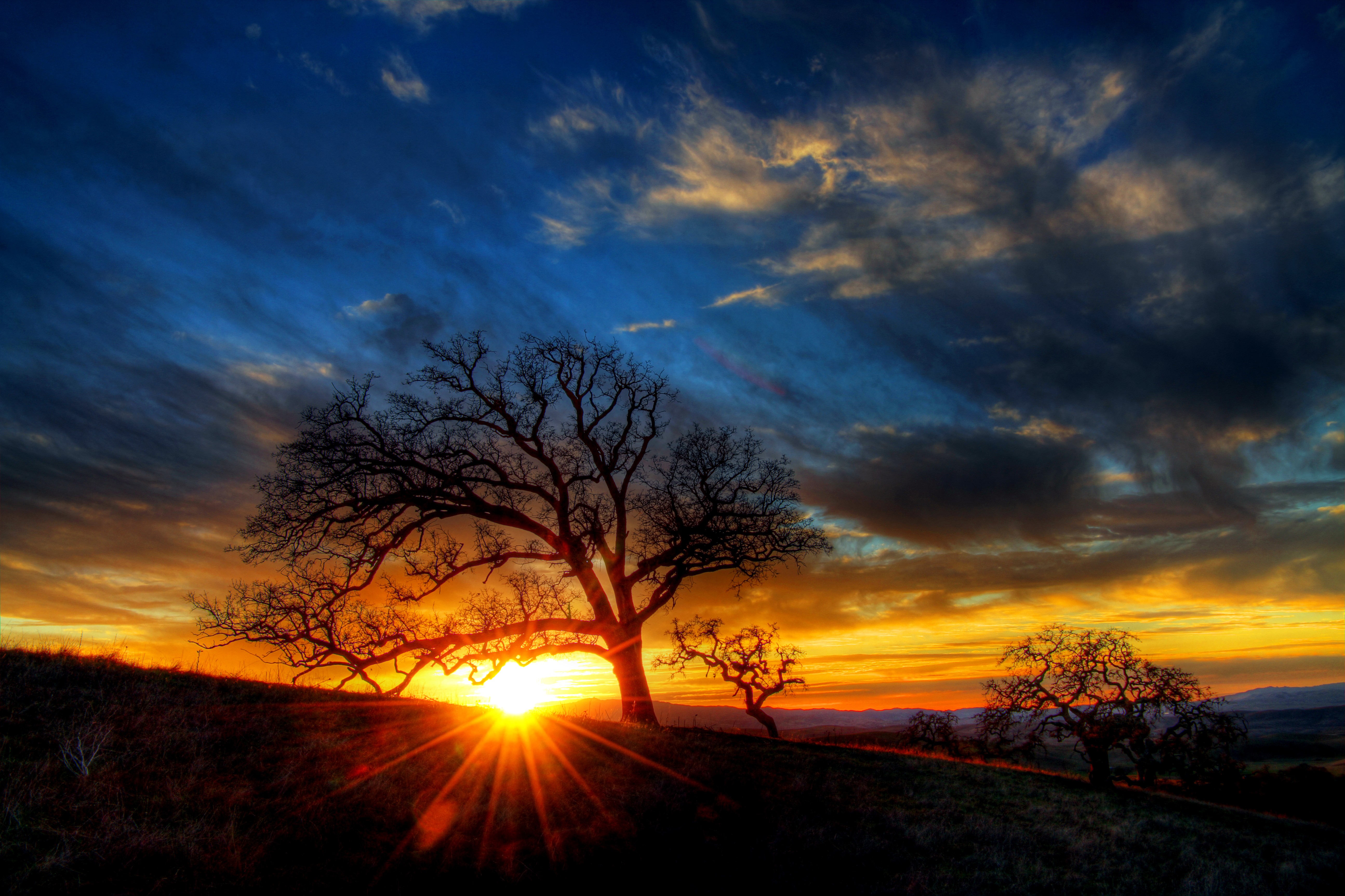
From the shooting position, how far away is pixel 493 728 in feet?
41.9

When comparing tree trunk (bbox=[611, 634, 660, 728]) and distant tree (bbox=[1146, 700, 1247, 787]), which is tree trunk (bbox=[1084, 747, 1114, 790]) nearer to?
distant tree (bbox=[1146, 700, 1247, 787])

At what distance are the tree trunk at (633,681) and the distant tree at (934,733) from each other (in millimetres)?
16387

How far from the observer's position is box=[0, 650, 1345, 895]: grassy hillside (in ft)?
20.0

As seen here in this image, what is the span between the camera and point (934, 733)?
29953mm

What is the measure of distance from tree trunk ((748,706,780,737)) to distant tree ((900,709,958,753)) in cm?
684

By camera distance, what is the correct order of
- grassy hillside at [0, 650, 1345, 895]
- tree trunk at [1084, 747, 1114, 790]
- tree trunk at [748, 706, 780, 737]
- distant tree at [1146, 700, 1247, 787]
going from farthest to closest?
tree trunk at [748, 706, 780, 737]
distant tree at [1146, 700, 1247, 787]
tree trunk at [1084, 747, 1114, 790]
grassy hillside at [0, 650, 1345, 895]

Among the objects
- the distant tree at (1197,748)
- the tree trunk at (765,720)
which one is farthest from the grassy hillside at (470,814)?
the tree trunk at (765,720)

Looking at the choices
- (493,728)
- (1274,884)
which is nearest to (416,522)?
(493,728)

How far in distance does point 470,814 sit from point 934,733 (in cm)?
2763

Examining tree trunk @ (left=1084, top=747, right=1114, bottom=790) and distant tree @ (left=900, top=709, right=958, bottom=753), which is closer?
tree trunk @ (left=1084, top=747, right=1114, bottom=790)

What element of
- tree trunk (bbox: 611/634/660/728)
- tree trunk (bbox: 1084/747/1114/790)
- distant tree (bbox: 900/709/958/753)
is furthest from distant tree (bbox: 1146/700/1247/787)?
tree trunk (bbox: 611/634/660/728)

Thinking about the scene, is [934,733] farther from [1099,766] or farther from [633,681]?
[633,681]

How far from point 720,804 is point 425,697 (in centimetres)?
925

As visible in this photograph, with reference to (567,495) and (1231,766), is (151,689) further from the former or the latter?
(1231,766)
